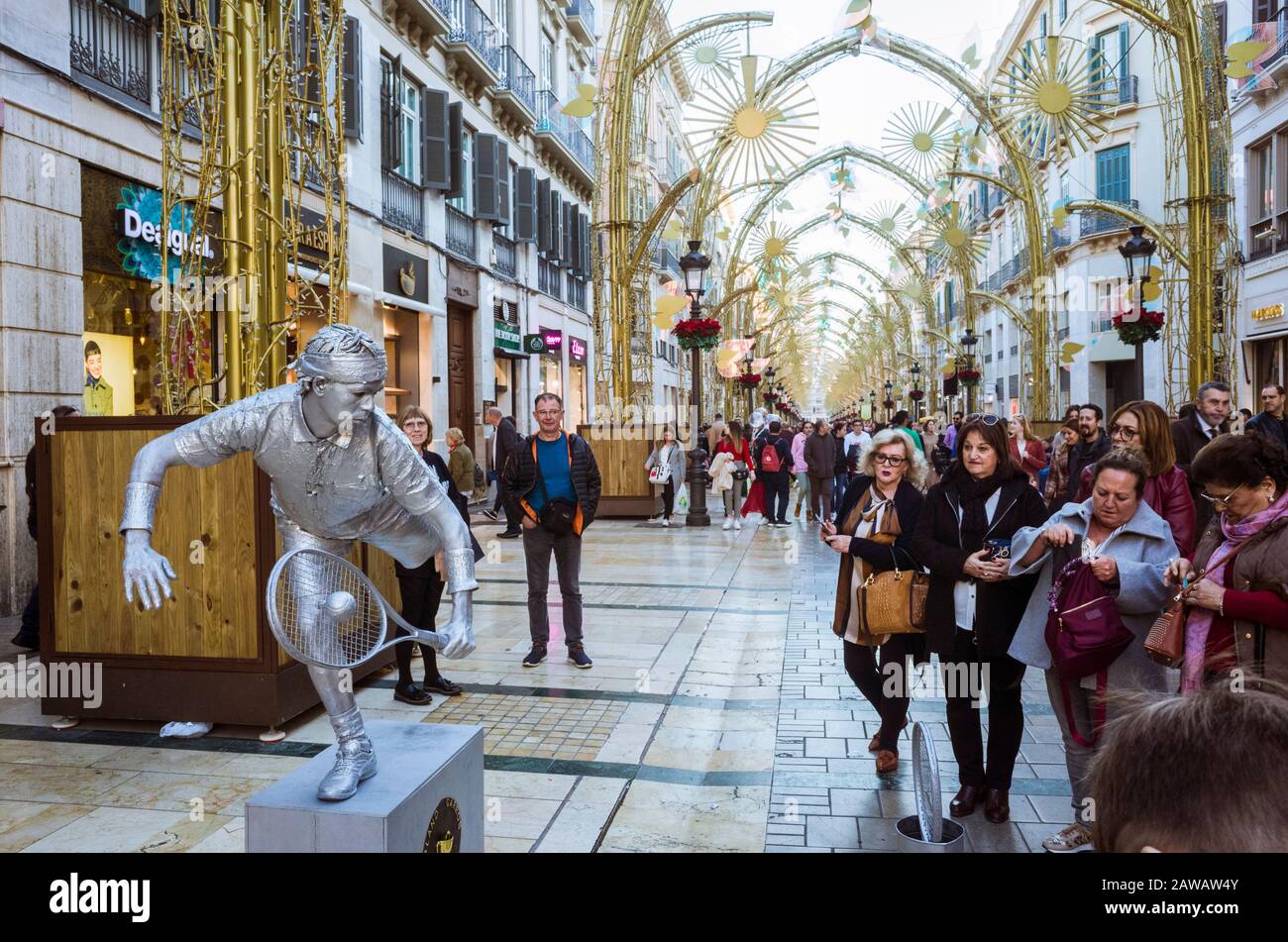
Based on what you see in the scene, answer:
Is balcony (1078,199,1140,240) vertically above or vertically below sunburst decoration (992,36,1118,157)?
above

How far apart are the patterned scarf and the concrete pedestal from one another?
2666mm

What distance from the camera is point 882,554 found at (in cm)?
463

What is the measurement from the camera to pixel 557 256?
2878 cm

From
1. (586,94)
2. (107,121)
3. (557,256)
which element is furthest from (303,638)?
(557,256)

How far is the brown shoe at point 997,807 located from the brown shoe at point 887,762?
59cm

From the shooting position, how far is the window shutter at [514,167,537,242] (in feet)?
81.5

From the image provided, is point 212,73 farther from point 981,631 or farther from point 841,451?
point 841,451

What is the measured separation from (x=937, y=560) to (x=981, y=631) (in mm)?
363

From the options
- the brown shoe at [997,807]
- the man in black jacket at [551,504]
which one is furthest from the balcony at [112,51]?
the brown shoe at [997,807]

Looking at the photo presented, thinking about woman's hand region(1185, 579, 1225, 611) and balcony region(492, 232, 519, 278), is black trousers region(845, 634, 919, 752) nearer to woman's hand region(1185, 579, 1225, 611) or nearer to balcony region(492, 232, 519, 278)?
woman's hand region(1185, 579, 1225, 611)

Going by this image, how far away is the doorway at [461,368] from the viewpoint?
21.1m

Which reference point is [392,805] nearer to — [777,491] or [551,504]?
[551,504]

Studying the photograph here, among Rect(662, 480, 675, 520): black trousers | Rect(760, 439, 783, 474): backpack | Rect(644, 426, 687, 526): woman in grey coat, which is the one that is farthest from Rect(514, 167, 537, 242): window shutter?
Rect(760, 439, 783, 474): backpack

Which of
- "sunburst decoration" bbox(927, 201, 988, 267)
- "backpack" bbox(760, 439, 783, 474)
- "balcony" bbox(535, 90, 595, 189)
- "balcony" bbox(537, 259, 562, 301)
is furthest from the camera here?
"balcony" bbox(537, 259, 562, 301)
